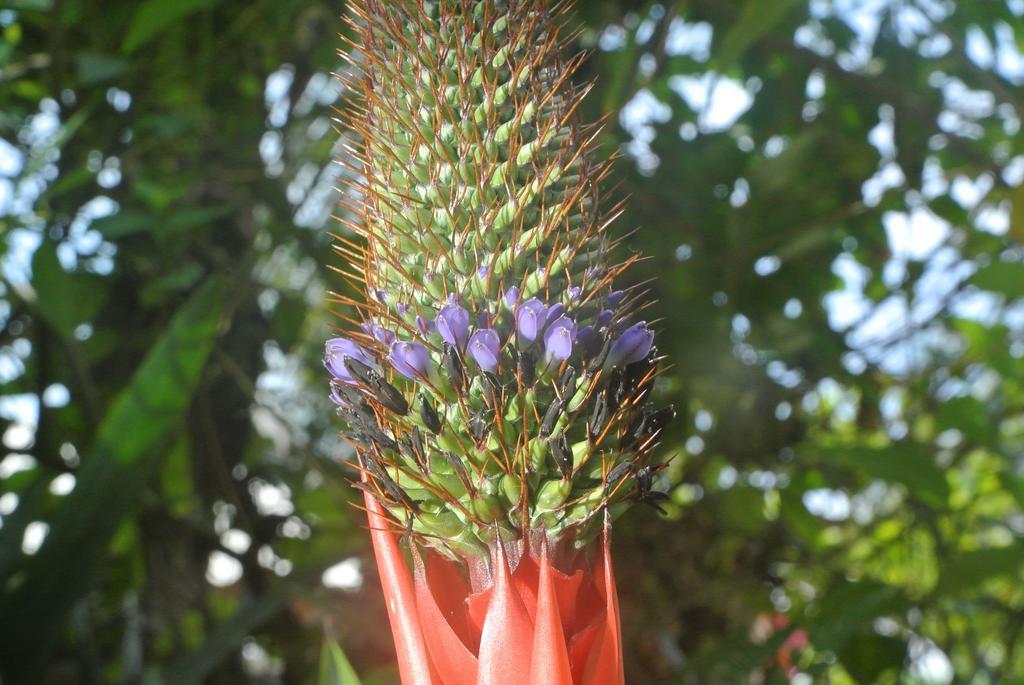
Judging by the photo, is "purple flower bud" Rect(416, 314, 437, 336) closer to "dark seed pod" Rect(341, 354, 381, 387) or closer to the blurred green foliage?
"dark seed pod" Rect(341, 354, 381, 387)

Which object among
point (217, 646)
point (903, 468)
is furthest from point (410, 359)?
point (903, 468)

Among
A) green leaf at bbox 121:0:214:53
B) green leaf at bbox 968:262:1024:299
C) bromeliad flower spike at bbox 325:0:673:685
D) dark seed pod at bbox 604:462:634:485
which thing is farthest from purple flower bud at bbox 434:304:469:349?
green leaf at bbox 968:262:1024:299

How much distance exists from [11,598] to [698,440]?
1041 mm

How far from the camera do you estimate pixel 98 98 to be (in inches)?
57.2

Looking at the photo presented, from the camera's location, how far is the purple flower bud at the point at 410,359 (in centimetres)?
53

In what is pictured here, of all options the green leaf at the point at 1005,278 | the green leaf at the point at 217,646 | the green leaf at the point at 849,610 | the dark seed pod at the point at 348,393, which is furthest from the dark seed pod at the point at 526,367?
the green leaf at the point at 1005,278

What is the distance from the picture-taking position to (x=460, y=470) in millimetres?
532

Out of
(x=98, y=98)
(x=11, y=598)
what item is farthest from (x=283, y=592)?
(x=98, y=98)

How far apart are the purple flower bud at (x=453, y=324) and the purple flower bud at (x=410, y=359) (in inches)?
0.7

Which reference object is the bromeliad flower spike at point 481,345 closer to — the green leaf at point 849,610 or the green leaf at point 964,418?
the green leaf at point 849,610

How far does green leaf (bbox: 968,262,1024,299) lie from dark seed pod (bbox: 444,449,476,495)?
109 cm

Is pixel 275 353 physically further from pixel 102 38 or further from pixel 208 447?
pixel 102 38

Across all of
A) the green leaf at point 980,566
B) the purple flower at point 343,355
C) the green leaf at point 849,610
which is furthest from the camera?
the green leaf at point 980,566

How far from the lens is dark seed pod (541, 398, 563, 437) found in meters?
0.52
